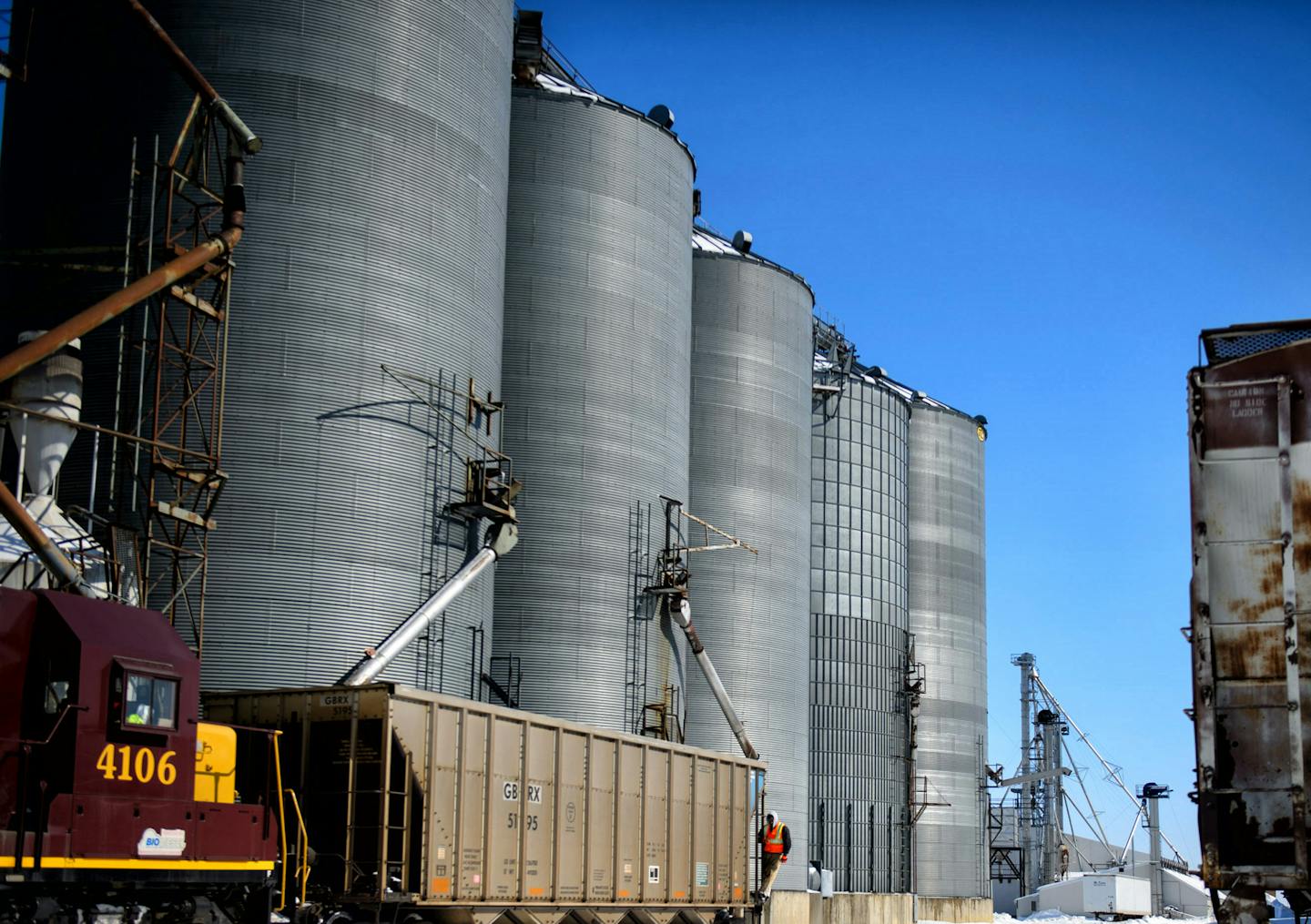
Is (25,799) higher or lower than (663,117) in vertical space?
lower

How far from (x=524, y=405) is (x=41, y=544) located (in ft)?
67.7

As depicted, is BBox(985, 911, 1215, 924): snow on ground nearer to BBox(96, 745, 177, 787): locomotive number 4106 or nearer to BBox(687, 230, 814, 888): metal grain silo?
BBox(687, 230, 814, 888): metal grain silo

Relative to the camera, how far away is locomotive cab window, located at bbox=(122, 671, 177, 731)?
1641 cm

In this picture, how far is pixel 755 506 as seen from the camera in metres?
52.7

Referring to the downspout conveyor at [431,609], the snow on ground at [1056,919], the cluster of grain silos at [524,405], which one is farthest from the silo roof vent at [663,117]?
the snow on ground at [1056,919]

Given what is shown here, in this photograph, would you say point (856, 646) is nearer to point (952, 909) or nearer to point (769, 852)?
point (952, 909)

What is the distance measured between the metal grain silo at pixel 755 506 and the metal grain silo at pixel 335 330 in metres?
15.5

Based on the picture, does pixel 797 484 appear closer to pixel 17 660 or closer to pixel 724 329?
pixel 724 329

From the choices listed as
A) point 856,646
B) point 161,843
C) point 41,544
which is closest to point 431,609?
point 41,544

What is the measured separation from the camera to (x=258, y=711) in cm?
2197

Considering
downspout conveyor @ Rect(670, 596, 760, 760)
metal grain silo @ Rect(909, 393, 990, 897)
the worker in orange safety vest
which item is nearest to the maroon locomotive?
the worker in orange safety vest

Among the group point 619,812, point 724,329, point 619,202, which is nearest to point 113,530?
point 619,812

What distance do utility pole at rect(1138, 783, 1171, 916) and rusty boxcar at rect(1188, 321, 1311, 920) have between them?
79.2 metres

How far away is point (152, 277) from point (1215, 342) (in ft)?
61.8
